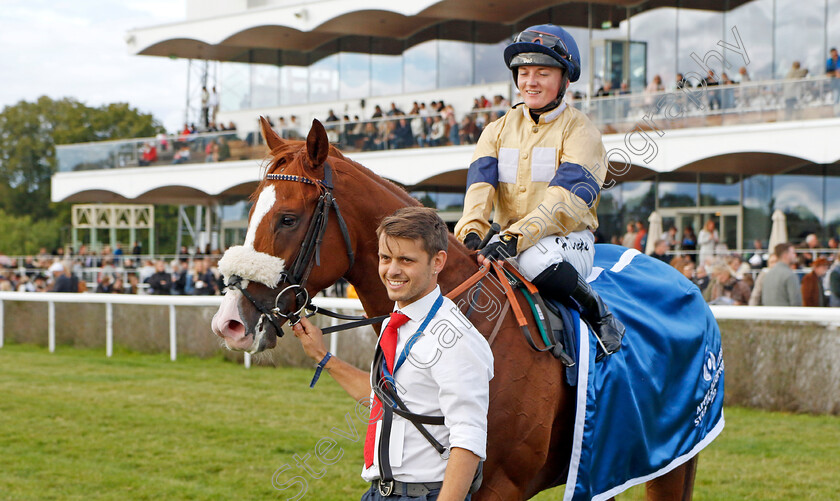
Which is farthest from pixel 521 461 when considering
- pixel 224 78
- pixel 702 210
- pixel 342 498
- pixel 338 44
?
pixel 224 78

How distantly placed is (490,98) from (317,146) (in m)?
17.9

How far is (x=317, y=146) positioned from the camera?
8.38 ft

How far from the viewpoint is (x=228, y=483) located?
16.5 feet

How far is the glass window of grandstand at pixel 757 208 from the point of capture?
16016 mm

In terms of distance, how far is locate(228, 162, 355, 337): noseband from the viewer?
2396 millimetres

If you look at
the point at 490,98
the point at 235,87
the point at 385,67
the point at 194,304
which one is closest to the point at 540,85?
the point at 194,304

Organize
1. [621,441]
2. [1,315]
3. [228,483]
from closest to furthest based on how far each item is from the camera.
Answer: [621,441] → [228,483] → [1,315]

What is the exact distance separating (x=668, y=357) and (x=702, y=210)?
14303mm

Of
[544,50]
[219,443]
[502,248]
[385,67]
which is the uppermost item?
[385,67]

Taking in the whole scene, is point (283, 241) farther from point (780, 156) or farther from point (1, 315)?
point (780, 156)

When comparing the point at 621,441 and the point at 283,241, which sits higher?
the point at 283,241

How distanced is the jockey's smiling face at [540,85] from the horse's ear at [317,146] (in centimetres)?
77

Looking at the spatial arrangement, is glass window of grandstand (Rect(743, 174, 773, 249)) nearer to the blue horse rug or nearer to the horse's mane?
the blue horse rug

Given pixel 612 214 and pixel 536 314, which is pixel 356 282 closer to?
pixel 536 314
